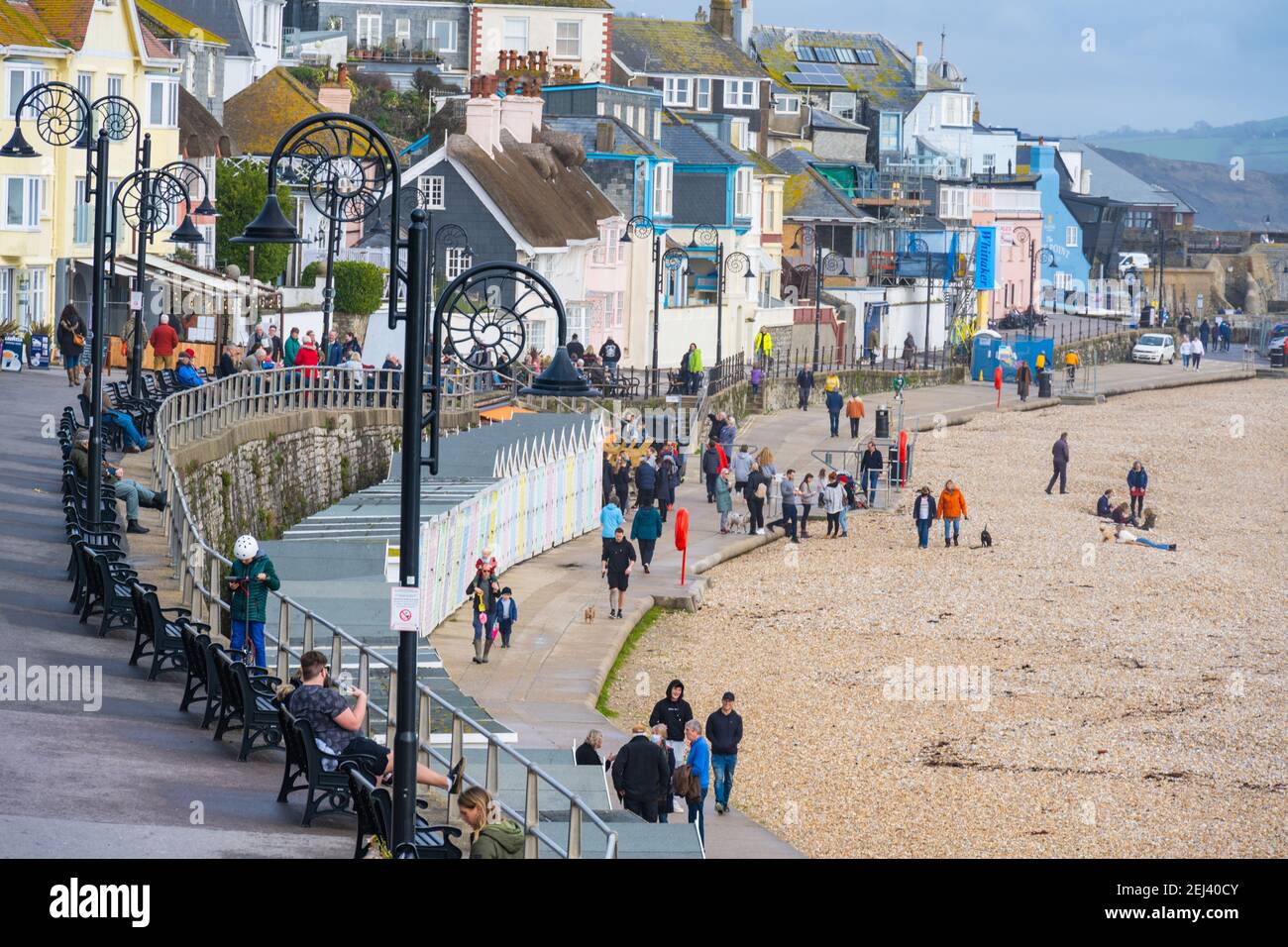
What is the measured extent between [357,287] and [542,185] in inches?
422

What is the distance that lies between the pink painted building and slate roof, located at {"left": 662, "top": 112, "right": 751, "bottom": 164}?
100ft

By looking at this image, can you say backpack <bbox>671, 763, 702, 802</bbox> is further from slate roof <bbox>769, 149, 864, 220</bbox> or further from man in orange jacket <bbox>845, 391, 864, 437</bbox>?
slate roof <bbox>769, 149, 864, 220</bbox>

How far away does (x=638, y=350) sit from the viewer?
197 feet

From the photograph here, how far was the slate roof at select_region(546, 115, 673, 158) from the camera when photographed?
61.6 metres

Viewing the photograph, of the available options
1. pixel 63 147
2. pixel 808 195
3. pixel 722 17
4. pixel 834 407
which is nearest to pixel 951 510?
pixel 834 407

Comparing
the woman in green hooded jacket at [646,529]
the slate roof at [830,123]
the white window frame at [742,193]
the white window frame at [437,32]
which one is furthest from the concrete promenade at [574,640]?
the slate roof at [830,123]

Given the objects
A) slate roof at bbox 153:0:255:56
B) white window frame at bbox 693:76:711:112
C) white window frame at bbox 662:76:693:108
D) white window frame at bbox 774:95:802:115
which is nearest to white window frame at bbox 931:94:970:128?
white window frame at bbox 774:95:802:115

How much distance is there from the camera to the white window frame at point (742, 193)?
67.3 metres

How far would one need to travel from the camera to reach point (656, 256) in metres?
52.6

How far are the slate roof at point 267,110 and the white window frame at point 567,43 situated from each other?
17403 millimetres

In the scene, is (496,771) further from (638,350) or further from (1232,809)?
(638,350)

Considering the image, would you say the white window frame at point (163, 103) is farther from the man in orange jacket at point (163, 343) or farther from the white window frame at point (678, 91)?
the white window frame at point (678, 91)
